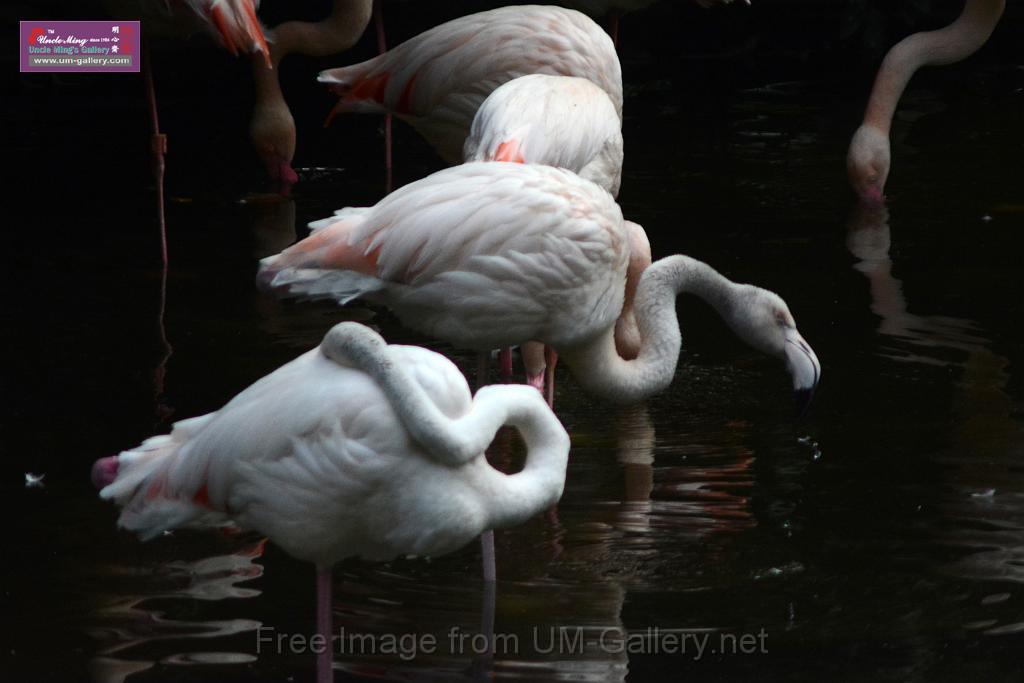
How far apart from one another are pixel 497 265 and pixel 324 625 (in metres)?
1.24

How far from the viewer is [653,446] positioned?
180 inches

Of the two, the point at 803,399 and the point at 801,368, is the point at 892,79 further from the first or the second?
the point at 803,399

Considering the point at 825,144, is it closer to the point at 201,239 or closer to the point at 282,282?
the point at 201,239

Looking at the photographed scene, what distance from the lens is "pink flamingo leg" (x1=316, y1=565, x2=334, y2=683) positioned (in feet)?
10.2

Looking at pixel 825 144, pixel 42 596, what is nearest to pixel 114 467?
pixel 42 596

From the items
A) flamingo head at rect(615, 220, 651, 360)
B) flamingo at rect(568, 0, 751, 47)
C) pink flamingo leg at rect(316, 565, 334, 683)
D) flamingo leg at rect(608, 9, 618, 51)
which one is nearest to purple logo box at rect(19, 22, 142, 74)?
flamingo at rect(568, 0, 751, 47)

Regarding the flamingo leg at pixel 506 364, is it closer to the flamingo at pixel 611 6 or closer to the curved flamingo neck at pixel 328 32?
the flamingo at pixel 611 6

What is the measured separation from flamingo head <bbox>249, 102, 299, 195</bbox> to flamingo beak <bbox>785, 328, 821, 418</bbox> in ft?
13.2

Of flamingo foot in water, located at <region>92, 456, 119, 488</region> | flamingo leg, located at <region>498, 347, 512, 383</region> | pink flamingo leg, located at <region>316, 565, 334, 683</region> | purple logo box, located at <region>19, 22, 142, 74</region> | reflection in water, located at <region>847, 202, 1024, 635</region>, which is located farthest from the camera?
purple logo box, located at <region>19, 22, 142, 74</region>

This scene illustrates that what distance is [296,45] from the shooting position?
26.8ft

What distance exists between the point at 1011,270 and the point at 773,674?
3.62 meters

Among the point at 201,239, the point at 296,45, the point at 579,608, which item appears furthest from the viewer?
the point at 296,45

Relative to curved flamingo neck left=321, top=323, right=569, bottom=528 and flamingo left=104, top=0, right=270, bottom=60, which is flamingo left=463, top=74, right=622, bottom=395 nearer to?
curved flamingo neck left=321, top=323, right=569, bottom=528

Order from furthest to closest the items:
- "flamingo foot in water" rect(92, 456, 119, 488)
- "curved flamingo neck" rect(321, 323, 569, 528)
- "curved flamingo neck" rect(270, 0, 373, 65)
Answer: "curved flamingo neck" rect(270, 0, 373, 65), "flamingo foot in water" rect(92, 456, 119, 488), "curved flamingo neck" rect(321, 323, 569, 528)
